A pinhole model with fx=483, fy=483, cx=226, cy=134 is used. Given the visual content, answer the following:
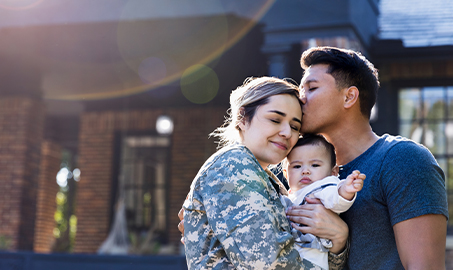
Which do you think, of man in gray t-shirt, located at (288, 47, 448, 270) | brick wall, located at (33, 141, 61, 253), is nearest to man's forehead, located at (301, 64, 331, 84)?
man in gray t-shirt, located at (288, 47, 448, 270)

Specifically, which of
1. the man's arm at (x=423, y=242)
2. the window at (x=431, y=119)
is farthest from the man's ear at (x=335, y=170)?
the window at (x=431, y=119)

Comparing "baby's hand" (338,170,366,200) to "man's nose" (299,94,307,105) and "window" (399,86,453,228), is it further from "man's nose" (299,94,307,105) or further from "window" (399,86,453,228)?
"window" (399,86,453,228)

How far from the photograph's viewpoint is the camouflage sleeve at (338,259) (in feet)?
7.32

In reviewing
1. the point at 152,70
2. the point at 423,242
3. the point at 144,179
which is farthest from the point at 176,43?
the point at 423,242

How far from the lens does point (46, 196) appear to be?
34.8ft

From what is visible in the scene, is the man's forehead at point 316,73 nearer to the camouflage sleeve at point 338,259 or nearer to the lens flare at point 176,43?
the camouflage sleeve at point 338,259

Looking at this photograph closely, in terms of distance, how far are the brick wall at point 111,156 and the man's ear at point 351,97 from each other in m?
6.19

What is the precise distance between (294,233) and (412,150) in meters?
0.64

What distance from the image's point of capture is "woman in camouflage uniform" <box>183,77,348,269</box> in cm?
190

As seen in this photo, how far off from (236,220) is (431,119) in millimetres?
6301

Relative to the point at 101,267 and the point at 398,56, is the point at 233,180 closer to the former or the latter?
the point at 101,267

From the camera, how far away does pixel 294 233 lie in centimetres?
219

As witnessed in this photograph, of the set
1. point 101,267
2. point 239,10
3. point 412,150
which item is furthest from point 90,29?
point 412,150

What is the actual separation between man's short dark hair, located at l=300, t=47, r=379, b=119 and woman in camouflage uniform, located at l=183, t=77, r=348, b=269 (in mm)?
334
